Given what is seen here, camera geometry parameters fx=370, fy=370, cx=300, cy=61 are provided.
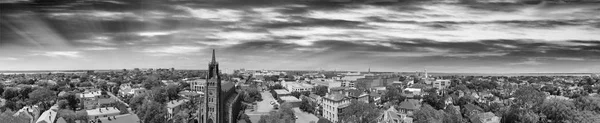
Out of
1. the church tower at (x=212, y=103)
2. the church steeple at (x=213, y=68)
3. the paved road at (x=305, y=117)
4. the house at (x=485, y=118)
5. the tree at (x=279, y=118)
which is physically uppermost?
the church steeple at (x=213, y=68)

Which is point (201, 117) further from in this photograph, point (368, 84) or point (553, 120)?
point (368, 84)

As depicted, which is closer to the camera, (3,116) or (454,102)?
(3,116)

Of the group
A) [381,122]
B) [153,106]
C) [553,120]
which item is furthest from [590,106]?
[153,106]

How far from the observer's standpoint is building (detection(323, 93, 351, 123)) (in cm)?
3541

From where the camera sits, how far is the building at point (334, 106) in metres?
35.4

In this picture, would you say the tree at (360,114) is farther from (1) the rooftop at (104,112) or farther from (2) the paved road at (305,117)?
(1) the rooftop at (104,112)

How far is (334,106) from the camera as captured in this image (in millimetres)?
35719

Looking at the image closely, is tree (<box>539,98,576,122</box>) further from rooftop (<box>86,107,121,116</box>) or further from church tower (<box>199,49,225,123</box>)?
rooftop (<box>86,107,121,116</box>)

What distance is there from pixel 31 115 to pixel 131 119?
1261 centimetres

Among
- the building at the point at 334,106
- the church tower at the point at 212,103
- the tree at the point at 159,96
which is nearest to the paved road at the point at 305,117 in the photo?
the building at the point at 334,106

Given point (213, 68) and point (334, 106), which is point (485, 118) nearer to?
point (334, 106)

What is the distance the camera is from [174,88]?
5272 cm

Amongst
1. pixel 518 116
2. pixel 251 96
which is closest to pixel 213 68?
pixel 518 116

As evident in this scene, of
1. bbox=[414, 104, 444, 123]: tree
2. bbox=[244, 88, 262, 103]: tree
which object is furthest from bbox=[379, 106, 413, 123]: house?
bbox=[244, 88, 262, 103]: tree
